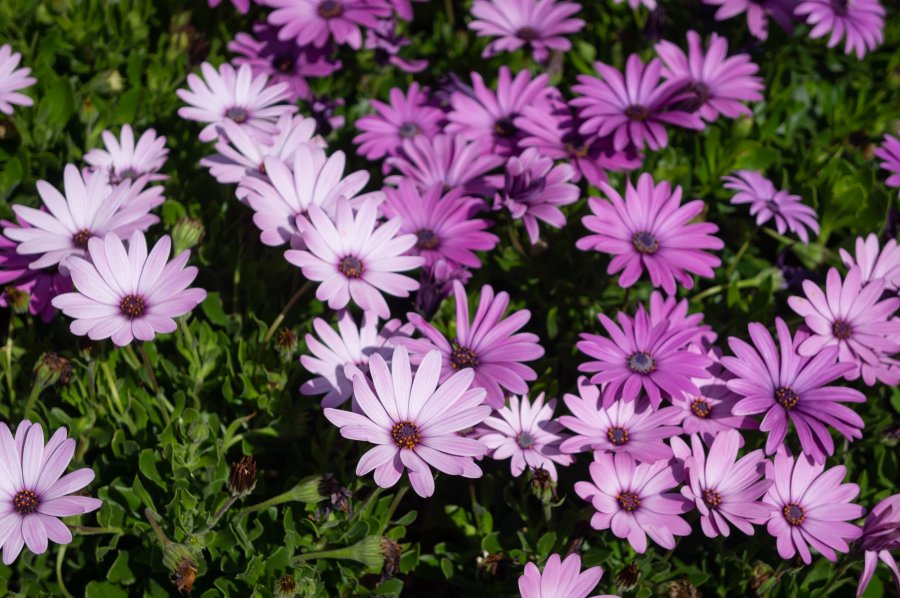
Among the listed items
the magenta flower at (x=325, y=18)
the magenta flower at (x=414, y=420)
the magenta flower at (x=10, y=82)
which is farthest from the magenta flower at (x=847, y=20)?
the magenta flower at (x=10, y=82)

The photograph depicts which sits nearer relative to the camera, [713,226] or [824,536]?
[824,536]

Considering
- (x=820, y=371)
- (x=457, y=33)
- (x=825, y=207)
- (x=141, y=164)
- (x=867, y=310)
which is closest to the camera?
(x=820, y=371)

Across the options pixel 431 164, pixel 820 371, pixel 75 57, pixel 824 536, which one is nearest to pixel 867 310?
pixel 820 371

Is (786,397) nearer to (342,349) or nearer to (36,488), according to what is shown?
(342,349)

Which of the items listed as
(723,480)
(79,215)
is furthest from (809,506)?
(79,215)

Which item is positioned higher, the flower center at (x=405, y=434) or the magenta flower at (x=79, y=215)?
the magenta flower at (x=79, y=215)

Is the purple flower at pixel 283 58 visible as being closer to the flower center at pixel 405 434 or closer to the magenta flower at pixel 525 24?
the magenta flower at pixel 525 24

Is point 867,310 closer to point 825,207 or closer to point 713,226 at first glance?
point 713,226
